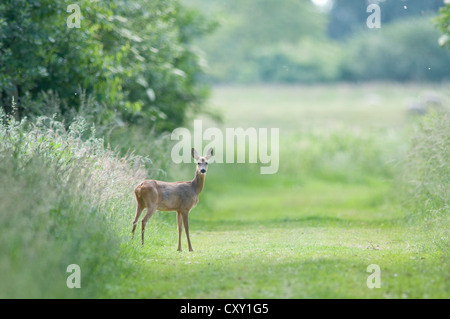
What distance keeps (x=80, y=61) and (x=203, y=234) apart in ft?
15.9

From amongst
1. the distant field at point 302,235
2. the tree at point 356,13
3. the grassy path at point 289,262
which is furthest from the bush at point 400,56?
the grassy path at point 289,262

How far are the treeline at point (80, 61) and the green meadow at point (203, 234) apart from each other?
120cm

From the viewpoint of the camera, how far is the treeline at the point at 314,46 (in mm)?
61031

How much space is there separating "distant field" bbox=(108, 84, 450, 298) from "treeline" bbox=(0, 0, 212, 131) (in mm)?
2660

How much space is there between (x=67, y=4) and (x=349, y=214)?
8.63 m

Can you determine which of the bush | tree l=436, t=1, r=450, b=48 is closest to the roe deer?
tree l=436, t=1, r=450, b=48

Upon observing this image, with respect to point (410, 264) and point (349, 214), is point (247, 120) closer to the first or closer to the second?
point (349, 214)

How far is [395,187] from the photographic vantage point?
2095cm

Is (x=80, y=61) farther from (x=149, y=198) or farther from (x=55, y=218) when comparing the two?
(x=55, y=218)

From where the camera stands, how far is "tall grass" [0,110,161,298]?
8.73 m

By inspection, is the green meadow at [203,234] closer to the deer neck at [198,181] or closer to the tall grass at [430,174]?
the tall grass at [430,174]

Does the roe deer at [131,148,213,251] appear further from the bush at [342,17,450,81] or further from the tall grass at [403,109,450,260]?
the bush at [342,17,450,81]

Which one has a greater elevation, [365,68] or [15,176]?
[365,68]

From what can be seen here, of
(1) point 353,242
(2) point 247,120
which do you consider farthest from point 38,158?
(2) point 247,120
